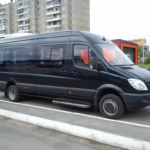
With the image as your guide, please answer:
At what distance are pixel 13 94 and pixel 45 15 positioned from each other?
69188 mm

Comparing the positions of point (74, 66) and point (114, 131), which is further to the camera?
point (74, 66)

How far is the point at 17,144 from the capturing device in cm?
401

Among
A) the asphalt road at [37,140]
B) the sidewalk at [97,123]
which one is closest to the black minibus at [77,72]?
the sidewalk at [97,123]

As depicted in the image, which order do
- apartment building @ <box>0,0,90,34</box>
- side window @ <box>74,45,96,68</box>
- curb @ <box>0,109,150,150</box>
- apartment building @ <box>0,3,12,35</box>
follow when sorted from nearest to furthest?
1. curb @ <box>0,109,150,150</box>
2. side window @ <box>74,45,96,68</box>
3. apartment building @ <box>0,0,90,34</box>
4. apartment building @ <box>0,3,12,35</box>

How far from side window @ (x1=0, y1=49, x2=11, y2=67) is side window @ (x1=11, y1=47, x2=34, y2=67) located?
30cm

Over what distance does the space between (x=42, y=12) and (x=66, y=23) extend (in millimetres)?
13021

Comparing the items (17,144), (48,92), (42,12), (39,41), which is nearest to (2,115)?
(48,92)

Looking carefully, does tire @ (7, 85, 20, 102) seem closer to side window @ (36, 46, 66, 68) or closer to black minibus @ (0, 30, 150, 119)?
black minibus @ (0, 30, 150, 119)

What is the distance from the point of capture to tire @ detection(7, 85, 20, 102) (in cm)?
810

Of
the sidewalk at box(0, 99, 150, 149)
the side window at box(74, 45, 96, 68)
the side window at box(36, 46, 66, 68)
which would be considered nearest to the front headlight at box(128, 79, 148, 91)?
the sidewalk at box(0, 99, 150, 149)

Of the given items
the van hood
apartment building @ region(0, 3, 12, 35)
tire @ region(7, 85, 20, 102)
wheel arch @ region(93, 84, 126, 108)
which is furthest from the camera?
apartment building @ region(0, 3, 12, 35)

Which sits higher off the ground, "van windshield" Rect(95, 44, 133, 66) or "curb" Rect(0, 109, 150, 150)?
"van windshield" Rect(95, 44, 133, 66)

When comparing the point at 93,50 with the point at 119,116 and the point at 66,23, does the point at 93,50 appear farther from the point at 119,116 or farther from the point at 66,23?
the point at 66,23

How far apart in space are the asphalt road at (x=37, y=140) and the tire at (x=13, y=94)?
9.87ft
